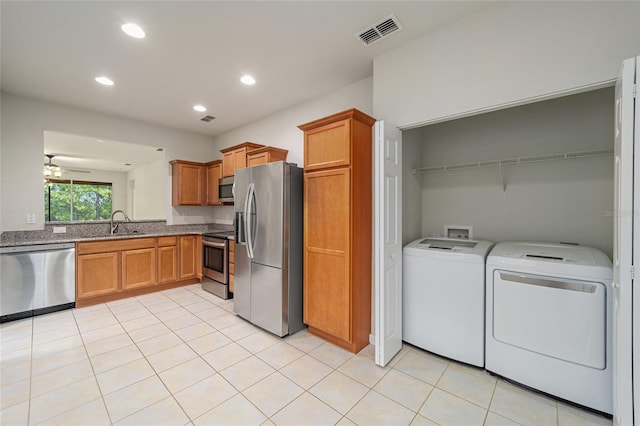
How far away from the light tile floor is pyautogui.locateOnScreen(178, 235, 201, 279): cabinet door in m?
1.67

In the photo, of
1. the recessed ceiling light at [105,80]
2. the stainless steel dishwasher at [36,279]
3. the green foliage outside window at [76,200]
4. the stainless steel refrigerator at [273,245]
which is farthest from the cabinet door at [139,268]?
the green foliage outside window at [76,200]

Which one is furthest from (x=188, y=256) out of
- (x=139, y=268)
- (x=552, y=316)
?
(x=552, y=316)

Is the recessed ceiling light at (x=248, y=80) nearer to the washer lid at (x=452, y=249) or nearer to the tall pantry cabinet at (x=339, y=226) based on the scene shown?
the tall pantry cabinet at (x=339, y=226)

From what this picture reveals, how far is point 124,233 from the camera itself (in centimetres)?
470

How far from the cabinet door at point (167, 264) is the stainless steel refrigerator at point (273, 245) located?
207 cm

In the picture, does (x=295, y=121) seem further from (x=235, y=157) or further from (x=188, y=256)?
(x=188, y=256)

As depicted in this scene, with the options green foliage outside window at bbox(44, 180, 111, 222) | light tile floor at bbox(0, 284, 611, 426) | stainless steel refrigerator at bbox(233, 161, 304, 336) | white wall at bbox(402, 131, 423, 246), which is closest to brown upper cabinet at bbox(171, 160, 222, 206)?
stainless steel refrigerator at bbox(233, 161, 304, 336)

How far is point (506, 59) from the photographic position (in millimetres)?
1968

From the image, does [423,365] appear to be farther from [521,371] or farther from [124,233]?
[124,233]

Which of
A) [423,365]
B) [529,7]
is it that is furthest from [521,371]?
[529,7]

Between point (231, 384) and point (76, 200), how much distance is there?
29.1 ft

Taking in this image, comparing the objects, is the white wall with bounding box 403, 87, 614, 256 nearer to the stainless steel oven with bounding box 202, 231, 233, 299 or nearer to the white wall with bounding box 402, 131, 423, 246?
the white wall with bounding box 402, 131, 423, 246

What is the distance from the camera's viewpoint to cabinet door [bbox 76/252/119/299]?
3.69 m

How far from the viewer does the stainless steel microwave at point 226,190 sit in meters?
4.60
